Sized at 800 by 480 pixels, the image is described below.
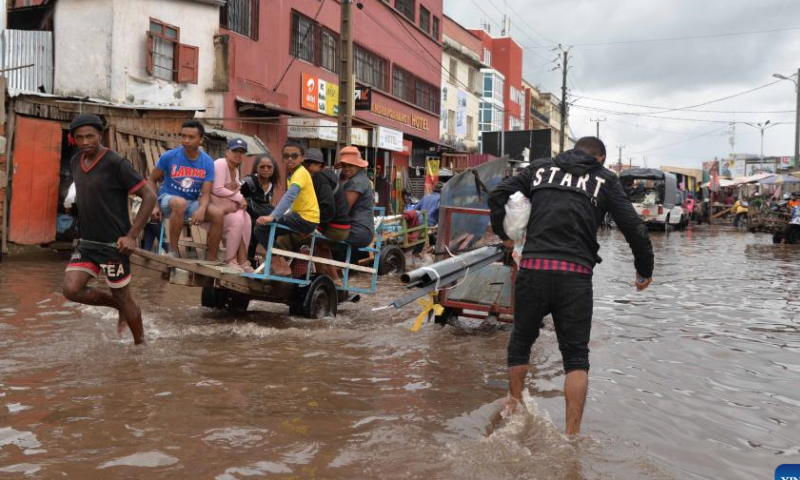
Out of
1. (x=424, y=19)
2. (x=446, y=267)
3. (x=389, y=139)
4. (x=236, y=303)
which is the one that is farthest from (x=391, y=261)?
(x=424, y=19)

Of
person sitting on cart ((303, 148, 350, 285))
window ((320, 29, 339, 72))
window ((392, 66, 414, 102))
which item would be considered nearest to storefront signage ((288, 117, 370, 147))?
window ((320, 29, 339, 72))

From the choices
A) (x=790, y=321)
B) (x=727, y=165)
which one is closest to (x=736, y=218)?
(x=790, y=321)

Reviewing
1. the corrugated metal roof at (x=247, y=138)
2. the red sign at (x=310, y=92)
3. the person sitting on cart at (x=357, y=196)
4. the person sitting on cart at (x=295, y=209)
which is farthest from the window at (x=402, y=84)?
the person sitting on cart at (x=295, y=209)

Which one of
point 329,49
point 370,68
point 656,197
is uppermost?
point 370,68

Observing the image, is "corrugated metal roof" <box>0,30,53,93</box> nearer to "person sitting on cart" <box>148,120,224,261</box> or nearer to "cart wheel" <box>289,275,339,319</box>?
"person sitting on cart" <box>148,120,224,261</box>

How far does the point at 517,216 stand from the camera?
179 inches

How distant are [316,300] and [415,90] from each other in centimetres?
2597

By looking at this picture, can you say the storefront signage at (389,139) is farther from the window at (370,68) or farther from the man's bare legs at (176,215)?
the man's bare legs at (176,215)

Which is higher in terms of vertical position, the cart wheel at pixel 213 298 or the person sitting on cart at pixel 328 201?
the person sitting on cart at pixel 328 201

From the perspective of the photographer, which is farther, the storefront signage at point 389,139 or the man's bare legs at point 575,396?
the storefront signage at point 389,139

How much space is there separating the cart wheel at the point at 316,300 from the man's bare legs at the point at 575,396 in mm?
3919

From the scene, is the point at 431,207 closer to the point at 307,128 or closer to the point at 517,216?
the point at 307,128

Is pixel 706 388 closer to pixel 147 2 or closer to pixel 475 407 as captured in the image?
pixel 475 407

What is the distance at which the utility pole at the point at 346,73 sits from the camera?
14.9 metres
